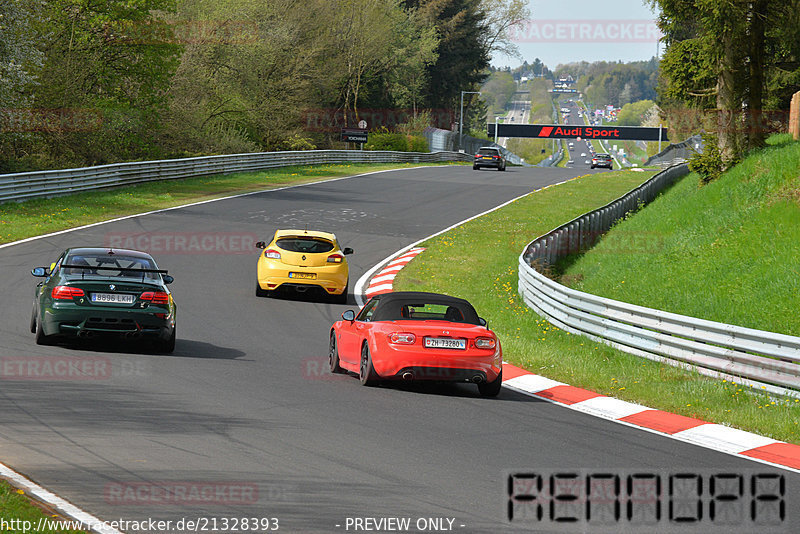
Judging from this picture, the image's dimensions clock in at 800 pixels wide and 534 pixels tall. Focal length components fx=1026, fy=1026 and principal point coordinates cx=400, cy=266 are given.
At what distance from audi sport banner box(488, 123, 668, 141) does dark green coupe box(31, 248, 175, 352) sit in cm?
11188

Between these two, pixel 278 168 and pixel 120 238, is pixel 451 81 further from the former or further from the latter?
pixel 120 238

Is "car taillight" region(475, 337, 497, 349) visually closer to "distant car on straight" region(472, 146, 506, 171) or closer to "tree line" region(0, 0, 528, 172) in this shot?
"tree line" region(0, 0, 528, 172)

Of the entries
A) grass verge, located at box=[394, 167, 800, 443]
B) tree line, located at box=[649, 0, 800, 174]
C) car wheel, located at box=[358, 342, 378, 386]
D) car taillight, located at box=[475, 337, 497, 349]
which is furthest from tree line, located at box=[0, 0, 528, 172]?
car taillight, located at box=[475, 337, 497, 349]

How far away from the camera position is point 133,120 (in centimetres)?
4588

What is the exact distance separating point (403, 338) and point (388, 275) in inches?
486

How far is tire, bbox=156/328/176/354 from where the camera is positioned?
13758 mm

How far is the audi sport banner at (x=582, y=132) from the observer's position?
123250mm

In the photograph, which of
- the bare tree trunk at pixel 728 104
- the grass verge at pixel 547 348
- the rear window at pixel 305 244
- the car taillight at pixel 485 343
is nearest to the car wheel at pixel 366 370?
the car taillight at pixel 485 343

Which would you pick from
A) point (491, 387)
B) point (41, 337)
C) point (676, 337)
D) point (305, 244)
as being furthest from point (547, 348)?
point (41, 337)

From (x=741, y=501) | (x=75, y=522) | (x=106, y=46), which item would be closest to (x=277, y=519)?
(x=75, y=522)

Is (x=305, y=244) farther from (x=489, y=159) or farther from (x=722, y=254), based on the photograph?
(x=489, y=159)

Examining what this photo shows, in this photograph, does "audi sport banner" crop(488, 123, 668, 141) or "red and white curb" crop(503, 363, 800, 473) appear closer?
"red and white curb" crop(503, 363, 800, 473)

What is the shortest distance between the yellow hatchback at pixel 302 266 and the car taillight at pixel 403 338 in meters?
8.30

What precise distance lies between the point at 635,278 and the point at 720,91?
14.6 meters
